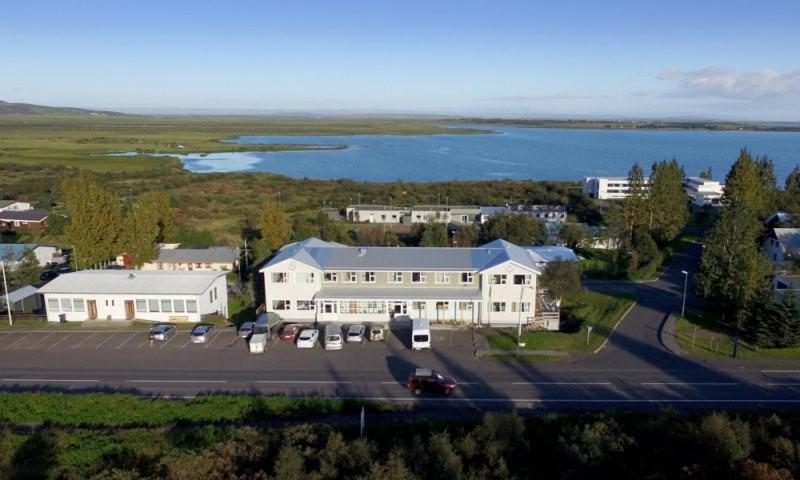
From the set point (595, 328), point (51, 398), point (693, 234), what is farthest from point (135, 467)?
point (693, 234)

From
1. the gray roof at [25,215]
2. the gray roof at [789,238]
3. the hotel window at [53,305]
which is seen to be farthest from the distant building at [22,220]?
the gray roof at [789,238]

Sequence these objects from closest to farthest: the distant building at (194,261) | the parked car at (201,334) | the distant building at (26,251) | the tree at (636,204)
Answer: the parked car at (201,334), the distant building at (26,251), the distant building at (194,261), the tree at (636,204)

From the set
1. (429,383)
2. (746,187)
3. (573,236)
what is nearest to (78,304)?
Result: (429,383)

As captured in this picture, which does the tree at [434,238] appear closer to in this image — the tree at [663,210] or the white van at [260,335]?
the white van at [260,335]

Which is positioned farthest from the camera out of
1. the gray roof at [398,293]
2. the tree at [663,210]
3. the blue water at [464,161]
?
the blue water at [464,161]

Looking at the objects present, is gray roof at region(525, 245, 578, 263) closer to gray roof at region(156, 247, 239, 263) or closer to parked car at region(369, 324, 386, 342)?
parked car at region(369, 324, 386, 342)

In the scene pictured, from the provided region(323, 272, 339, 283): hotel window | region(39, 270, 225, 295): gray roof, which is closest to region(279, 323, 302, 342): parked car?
region(323, 272, 339, 283): hotel window

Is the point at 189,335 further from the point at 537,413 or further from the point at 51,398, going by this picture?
the point at 537,413
